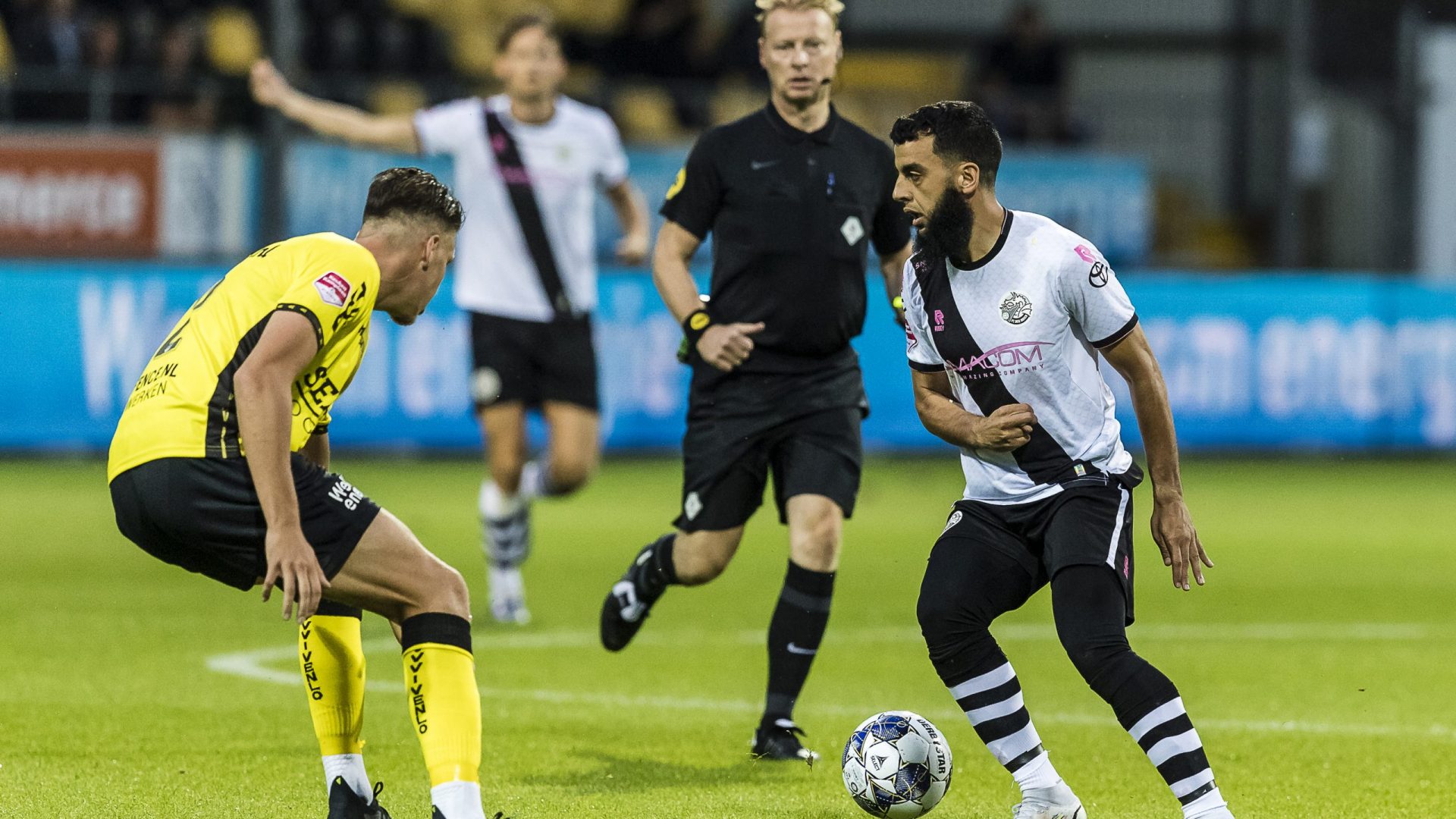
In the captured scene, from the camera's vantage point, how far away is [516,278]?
977 cm

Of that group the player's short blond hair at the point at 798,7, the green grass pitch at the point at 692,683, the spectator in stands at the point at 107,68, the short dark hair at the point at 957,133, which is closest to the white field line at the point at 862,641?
the green grass pitch at the point at 692,683

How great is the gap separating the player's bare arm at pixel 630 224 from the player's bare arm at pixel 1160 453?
446 cm

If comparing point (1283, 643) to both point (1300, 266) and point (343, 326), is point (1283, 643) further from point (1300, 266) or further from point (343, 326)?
point (1300, 266)

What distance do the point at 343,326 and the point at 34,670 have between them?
3.59m

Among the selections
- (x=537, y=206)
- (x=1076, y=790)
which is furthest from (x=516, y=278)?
(x=1076, y=790)

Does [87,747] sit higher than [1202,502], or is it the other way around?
[87,747]

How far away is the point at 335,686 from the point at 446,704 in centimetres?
48

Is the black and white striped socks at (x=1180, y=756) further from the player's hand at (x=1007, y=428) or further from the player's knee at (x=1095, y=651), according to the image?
the player's hand at (x=1007, y=428)

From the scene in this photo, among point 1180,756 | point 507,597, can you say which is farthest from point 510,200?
point 1180,756

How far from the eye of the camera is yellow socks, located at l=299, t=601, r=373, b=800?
17.2 ft

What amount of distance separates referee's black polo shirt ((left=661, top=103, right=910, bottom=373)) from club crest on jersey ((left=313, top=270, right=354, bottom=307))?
7.45ft

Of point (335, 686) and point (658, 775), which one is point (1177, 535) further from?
point (335, 686)

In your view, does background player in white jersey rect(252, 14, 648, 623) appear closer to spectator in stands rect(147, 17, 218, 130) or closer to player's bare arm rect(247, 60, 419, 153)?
player's bare arm rect(247, 60, 419, 153)

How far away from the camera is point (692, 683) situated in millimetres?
7902
